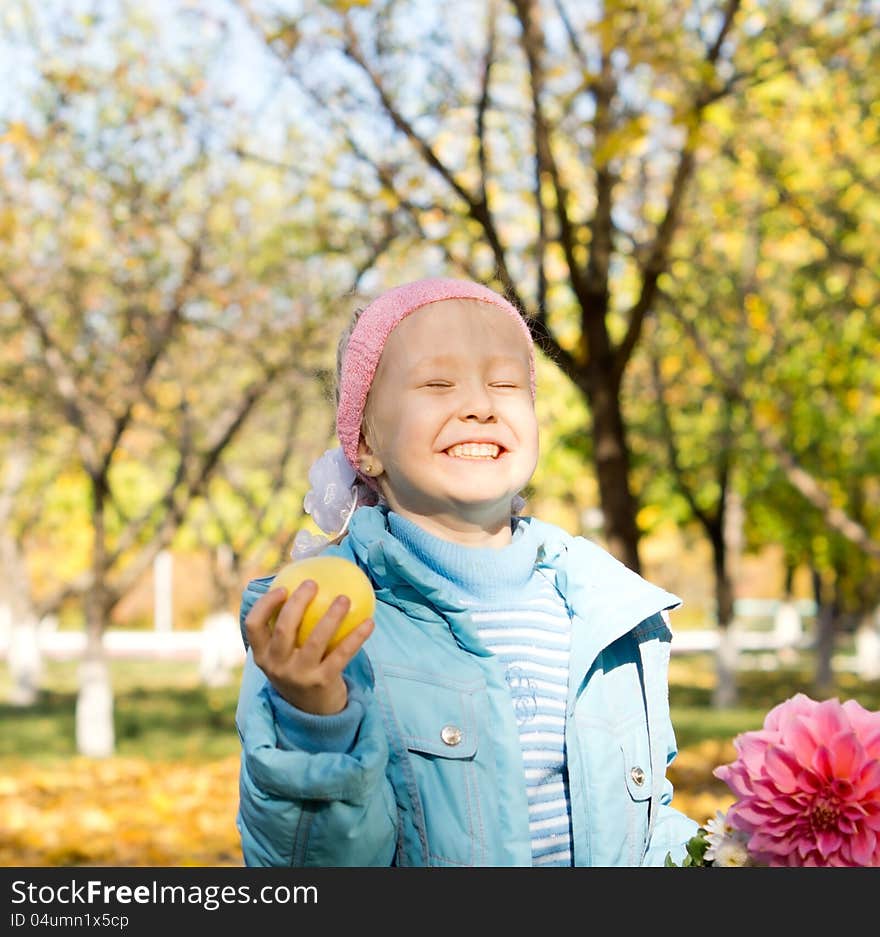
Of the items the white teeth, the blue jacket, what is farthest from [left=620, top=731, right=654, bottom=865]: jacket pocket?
the white teeth

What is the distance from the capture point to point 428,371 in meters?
2.06

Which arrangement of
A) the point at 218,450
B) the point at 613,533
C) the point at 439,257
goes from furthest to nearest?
the point at 218,450
the point at 439,257
the point at 613,533

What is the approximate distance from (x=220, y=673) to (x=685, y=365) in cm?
1040

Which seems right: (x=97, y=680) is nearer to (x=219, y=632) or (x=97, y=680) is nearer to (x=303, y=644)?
(x=219, y=632)

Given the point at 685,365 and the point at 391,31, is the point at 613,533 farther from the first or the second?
the point at 685,365

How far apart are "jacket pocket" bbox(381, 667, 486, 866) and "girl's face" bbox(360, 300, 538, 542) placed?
0.30 m

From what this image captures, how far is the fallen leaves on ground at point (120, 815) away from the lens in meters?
6.80

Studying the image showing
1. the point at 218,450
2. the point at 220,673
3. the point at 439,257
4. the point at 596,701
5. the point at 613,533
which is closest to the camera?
the point at 596,701

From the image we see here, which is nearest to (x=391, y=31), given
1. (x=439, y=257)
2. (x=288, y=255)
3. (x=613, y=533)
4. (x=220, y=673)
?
(x=439, y=257)

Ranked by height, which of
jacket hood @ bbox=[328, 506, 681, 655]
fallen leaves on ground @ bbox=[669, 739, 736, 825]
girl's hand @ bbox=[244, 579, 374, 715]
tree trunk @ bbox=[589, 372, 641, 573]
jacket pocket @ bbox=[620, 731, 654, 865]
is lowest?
fallen leaves on ground @ bbox=[669, 739, 736, 825]

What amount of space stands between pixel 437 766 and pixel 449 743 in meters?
0.04

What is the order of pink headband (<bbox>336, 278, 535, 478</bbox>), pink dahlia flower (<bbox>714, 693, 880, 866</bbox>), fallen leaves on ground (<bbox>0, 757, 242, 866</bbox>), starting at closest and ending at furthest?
pink dahlia flower (<bbox>714, 693, 880, 866</bbox>) → pink headband (<bbox>336, 278, 535, 478</bbox>) → fallen leaves on ground (<bbox>0, 757, 242, 866</bbox>)

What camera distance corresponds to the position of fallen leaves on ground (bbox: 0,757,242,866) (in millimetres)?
6805

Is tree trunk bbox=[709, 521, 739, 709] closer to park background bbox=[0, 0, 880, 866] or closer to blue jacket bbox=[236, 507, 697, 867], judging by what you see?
park background bbox=[0, 0, 880, 866]
